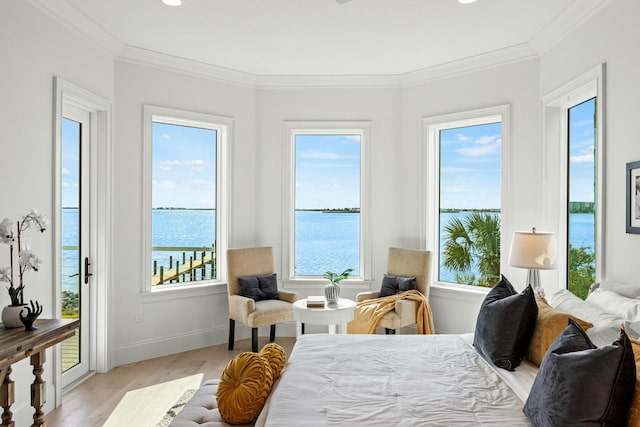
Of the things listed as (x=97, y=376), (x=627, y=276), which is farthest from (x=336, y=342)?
(x=97, y=376)

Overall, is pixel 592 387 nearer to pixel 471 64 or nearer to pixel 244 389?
pixel 244 389

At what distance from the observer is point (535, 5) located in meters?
3.48

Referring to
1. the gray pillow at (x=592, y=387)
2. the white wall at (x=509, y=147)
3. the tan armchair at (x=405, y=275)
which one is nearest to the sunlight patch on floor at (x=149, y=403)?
the tan armchair at (x=405, y=275)

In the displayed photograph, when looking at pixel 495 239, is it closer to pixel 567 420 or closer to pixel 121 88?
pixel 567 420

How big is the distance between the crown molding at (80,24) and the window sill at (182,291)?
2.18 meters

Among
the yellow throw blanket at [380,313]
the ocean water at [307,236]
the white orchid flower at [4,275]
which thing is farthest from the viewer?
the ocean water at [307,236]

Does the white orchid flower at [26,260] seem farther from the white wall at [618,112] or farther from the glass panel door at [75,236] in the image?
the white wall at [618,112]

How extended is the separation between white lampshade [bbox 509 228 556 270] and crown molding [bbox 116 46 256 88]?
126 inches

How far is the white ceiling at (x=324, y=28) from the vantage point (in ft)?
11.5

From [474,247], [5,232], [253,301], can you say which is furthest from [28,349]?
[474,247]

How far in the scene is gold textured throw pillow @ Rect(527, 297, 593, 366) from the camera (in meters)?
2.25

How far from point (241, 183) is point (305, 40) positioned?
1.70 metres

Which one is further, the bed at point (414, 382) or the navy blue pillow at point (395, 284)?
the navy blue pillow at point (395, 284)

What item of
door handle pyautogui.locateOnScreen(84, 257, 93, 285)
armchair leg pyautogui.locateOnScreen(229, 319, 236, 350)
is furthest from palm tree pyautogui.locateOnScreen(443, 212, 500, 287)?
door handle pyautogui.locateOnScreen(84, 257, 93, 285)
